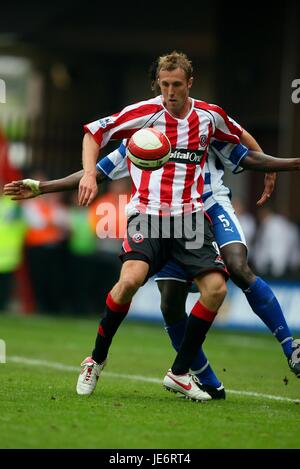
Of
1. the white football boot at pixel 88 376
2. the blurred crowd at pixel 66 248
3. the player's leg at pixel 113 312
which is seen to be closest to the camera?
the player's leg at pixel 113 312

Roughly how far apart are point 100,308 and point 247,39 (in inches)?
261

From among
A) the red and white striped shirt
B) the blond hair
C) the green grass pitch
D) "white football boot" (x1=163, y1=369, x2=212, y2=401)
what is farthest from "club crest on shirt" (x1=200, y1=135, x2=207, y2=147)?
the green grass pitch

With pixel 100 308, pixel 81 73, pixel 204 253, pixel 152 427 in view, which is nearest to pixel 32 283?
pixel 100 308

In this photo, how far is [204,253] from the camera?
809 centimetres

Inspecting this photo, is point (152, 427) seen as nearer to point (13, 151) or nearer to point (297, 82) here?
point (297, 82)

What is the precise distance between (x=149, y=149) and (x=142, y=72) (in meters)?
20.6

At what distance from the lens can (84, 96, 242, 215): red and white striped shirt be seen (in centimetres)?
810

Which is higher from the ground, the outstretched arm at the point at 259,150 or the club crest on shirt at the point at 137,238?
the outstretched arm at the point at 259,150

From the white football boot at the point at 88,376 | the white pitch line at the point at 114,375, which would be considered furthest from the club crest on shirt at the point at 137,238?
the white pitch line at the point at 114,375

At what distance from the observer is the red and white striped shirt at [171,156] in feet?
26.6

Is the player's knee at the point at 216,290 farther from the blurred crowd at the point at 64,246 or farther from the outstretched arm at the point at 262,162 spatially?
the blurred crowd at the point at 64,246

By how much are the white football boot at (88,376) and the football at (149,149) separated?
57.3 inches

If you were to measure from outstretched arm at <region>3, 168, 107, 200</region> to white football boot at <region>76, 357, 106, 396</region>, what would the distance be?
1257 mm

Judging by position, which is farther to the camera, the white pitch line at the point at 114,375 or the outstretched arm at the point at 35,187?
the white pitch line at the point at 114,375
